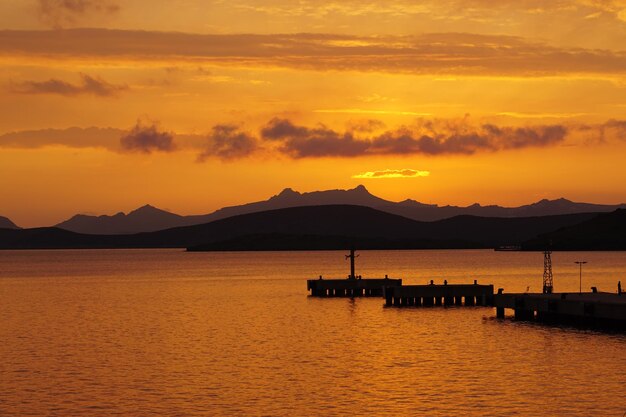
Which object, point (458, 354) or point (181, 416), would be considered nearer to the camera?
point (181, 416)

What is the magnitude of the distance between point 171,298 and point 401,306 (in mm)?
37792

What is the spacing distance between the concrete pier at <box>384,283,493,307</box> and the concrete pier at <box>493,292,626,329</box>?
12.9 metres

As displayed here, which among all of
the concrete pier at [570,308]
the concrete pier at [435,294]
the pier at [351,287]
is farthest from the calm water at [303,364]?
the pier at [351,287]

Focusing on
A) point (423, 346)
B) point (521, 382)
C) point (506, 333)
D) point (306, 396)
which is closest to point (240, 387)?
point (306, 396)

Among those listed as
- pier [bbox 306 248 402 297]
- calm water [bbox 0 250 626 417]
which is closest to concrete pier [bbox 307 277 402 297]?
pier [bbox 306 248 402 297]

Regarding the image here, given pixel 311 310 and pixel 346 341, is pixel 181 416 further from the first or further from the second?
pixel 311 310

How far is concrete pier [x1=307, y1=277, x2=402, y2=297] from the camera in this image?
125625 mm

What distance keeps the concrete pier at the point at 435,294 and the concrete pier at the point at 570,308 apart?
42.3ft

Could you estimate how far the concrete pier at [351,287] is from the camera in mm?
125625

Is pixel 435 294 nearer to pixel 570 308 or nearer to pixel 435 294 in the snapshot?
pixel 435 294

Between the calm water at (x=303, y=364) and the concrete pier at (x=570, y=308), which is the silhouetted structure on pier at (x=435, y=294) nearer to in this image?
the calm water at (x=303, y=364)

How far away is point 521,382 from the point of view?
5388cm

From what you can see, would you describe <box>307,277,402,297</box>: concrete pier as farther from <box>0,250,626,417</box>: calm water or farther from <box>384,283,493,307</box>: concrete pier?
<box>0,250,626,417</box>: calm water

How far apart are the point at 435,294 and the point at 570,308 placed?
27904 millimetres
